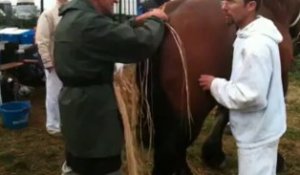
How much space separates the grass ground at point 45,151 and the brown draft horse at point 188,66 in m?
1.11

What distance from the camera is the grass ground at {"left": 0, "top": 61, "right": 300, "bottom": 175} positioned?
424 cm

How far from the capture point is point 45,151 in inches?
189

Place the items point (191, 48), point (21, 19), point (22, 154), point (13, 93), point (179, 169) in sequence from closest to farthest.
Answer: point (191, 48) < point (179, 169) < point (22, 154) < point (13, 93) < point (21, 19)

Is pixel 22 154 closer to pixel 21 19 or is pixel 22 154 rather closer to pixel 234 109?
pixel 234 109

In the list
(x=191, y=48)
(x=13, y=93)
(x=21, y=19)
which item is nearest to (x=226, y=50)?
(x=191, y=48)

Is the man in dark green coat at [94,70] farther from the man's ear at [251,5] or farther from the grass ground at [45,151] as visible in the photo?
the grass ground at [45,151]

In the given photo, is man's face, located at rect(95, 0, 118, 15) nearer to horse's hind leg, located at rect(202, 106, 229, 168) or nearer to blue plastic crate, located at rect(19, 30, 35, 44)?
horse's hind leg, located at rect(202, 106, 229, 168)

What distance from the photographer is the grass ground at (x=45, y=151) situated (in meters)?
4.24

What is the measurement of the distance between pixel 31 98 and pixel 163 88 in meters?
4.36

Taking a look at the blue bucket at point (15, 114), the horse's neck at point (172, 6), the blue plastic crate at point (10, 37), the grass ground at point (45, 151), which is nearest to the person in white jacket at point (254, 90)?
the horse's neck at point (172, 6)

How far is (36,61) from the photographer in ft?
21.5

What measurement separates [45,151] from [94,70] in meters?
2.75

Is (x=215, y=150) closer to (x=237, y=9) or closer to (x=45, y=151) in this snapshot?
(x=45, y=151)

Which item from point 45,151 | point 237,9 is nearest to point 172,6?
point 237,9
